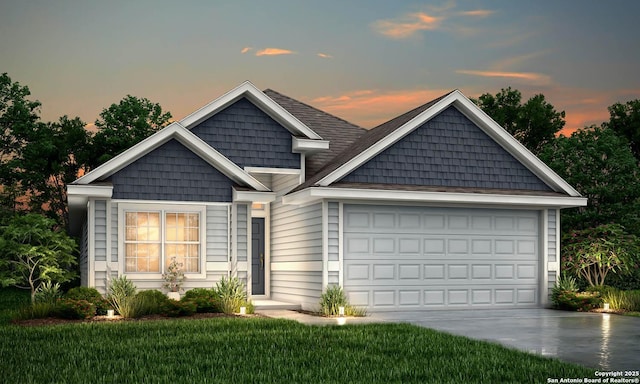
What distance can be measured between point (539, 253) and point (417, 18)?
924 cm

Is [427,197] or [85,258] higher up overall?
[427,197]

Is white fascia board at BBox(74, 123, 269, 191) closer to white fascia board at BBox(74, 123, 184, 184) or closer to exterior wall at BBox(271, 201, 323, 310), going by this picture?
white fascia board at BBox(74, 123, 184, 184)

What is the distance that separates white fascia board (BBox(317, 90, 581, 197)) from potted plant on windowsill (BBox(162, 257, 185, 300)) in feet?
13.6

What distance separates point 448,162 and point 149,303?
9221 mm

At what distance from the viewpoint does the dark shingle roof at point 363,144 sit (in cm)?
2164

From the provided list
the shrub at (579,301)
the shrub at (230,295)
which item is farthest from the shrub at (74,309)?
the shrub at (579,301)

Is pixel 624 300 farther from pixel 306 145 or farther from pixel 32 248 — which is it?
pixel 32 248

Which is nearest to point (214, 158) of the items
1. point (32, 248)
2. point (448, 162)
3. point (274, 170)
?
point (274, 170)

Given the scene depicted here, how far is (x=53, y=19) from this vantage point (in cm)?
3198

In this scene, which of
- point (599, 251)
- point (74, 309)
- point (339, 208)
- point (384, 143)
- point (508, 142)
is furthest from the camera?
point (599, 251)

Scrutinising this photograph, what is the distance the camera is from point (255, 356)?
1201 centimetres

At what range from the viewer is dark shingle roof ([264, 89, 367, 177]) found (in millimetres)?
24469

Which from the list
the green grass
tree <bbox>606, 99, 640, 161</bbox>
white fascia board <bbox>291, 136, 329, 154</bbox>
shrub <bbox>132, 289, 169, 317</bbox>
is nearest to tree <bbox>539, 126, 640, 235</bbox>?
white fascia board <bbox>291, 136, 329, 154</bbox>

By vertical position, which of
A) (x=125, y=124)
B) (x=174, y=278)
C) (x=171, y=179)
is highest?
(x=125, y=124)
